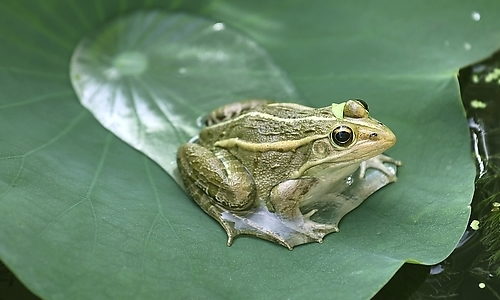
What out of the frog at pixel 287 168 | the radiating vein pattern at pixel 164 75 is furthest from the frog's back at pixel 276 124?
the radiating vein pattern at pixel 164 75

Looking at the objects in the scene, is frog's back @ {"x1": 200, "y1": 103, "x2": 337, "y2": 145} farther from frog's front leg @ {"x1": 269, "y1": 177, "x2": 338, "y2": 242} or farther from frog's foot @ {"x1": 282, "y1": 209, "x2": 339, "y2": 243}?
frog's foot @ {"x1": 282, "y1": 209, "x2": 339, "y2": 243}

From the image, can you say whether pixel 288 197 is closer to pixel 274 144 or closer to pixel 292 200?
pixel 292 200

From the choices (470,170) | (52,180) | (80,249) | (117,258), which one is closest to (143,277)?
(117,258)

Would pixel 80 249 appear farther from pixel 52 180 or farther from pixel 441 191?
pixel 441 191

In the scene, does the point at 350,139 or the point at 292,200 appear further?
the point at 292,200

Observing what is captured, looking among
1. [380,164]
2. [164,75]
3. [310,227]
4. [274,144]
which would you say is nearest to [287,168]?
[274,144]

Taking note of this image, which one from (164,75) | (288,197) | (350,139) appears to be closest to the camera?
(350,139)
